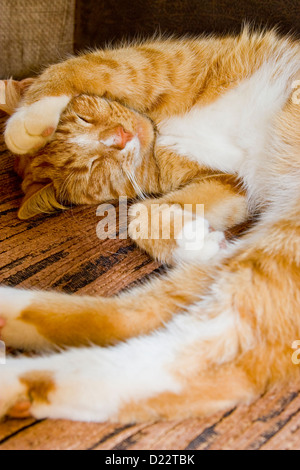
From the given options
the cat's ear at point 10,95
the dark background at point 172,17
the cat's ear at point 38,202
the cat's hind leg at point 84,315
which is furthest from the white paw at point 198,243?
the dark background at point 172,17

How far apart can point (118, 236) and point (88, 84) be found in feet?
1.53

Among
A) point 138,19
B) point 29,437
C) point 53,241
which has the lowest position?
point 29,437

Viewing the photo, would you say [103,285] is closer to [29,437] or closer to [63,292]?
[63,292]

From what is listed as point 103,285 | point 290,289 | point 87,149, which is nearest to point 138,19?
point 87,149

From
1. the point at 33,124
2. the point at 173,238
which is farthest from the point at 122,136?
the point at 173,238

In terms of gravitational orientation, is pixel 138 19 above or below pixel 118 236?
above

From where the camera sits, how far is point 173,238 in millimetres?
1191

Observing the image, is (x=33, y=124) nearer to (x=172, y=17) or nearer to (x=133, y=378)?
(x=133, y=378)

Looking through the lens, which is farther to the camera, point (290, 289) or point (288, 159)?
point (288, 159)

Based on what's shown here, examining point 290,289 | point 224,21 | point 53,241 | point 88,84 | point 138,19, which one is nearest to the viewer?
point 290,289

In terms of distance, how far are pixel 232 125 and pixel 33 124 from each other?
578 millimetres

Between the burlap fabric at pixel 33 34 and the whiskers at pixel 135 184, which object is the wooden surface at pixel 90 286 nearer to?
the whiskers at pixel 135 184

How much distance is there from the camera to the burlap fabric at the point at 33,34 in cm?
177

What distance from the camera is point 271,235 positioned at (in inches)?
38.5
